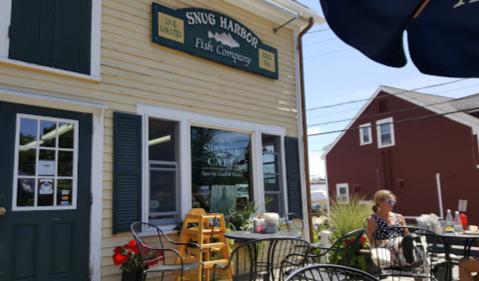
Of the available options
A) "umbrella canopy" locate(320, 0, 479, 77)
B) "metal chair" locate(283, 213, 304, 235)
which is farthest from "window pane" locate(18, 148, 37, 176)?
"metal chair" locate(283, 213, 304, 235)

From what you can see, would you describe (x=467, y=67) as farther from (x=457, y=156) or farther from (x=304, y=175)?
(x=457, y=156)

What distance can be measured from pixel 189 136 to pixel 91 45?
5.83ft

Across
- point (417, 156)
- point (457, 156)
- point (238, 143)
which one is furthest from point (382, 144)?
point (238, 143)

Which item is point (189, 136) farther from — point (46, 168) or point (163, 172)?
point (46, 168)

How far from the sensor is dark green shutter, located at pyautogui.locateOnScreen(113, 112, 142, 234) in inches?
190

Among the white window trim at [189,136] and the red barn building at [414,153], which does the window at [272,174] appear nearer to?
the white window trim at [189,136]

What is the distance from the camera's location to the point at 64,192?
4.48 metres

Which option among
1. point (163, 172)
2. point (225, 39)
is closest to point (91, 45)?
point (163, 172)

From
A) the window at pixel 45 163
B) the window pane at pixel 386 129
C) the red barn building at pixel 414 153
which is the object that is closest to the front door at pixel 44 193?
the window at pixel 45 163

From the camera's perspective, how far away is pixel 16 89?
14.0 ft

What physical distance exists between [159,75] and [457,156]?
581 inches

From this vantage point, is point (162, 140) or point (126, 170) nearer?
point (126, 170)

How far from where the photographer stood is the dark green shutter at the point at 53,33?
437 cm

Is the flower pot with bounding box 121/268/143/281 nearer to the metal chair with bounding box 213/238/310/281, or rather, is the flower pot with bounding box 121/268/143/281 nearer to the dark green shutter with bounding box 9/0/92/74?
the metal chair with bounding box 213/238/310/281
